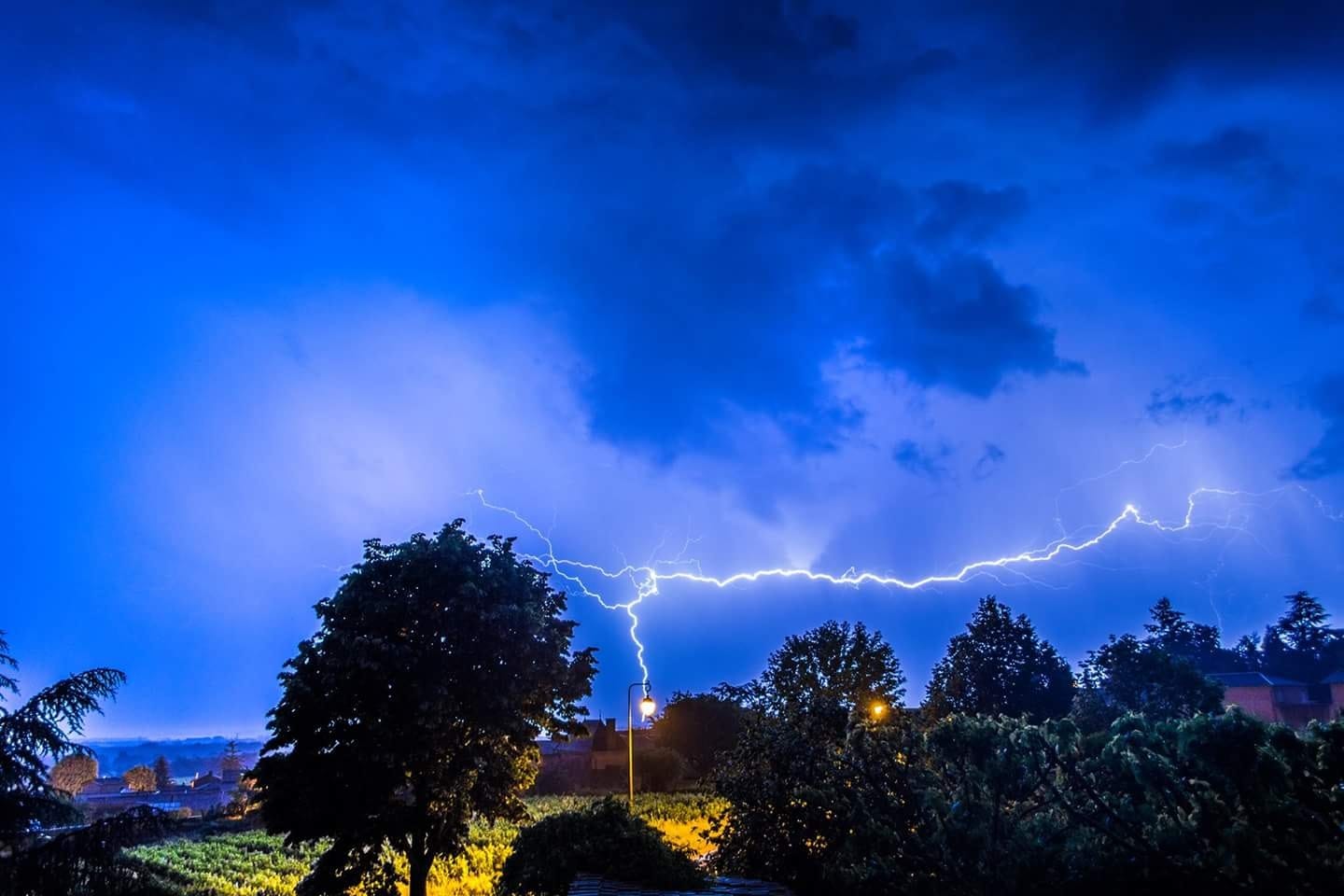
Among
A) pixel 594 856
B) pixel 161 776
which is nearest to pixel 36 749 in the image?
pixel 594 856

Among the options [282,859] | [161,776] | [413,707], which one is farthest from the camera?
[161,776]

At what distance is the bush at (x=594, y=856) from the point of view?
9.34 m

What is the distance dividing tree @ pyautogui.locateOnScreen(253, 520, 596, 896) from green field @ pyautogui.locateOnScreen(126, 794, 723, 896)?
195 centimetres

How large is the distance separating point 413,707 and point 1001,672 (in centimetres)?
3478

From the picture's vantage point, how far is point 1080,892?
21.0 feet

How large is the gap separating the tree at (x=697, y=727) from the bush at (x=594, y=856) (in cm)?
4691

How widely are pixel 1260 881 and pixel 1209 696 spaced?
26.8m

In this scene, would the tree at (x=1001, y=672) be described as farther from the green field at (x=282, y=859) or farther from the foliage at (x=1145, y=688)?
the green field at (x=282, y=859)

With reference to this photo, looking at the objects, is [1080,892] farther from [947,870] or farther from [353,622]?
[353,622]

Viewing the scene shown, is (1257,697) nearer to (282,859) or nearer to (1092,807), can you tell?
(282,859)

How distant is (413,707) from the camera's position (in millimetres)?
12703

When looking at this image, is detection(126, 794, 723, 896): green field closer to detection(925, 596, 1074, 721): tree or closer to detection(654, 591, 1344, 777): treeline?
detection(654, 591, 1344, 777): treeline

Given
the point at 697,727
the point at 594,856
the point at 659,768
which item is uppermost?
the point at 594,856

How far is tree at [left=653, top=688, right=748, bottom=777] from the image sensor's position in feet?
187
